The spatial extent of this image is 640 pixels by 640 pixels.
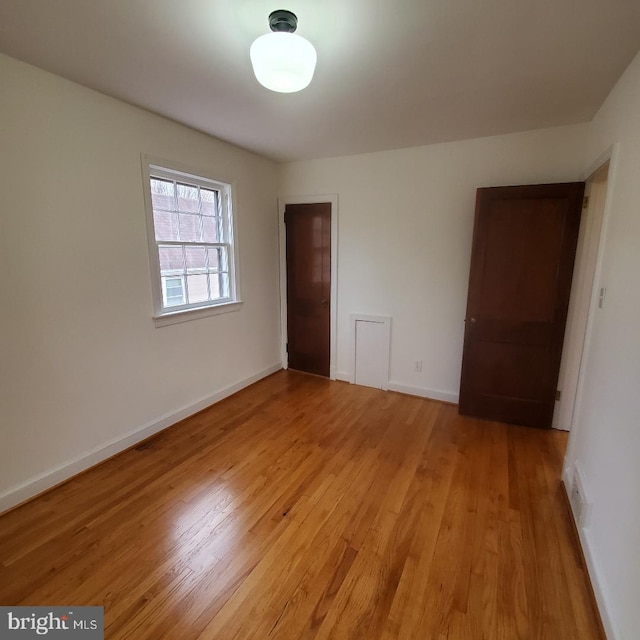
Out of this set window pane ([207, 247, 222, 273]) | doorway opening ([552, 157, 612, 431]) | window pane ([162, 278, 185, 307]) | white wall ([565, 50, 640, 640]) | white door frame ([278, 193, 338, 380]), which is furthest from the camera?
white door frame ([278, 193, 338, 380])

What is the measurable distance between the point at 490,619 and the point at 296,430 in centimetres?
174

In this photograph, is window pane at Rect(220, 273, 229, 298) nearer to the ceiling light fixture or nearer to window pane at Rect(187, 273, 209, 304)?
window pane at Rect(187, 273, 209, 304)

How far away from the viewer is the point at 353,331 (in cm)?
374

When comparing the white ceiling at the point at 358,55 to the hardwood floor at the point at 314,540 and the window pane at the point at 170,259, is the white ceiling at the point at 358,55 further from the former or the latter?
the hardwood floor at the point at 314,540

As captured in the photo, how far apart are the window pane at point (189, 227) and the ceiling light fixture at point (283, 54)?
168cm

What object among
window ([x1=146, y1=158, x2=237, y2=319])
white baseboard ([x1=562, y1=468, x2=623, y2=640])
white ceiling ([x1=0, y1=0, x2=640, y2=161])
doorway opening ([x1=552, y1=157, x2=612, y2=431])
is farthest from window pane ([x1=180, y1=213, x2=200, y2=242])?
white baseboard ([x1=562, y1=468, x2=623, y2=640])

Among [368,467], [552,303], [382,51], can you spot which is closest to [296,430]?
[368,467]

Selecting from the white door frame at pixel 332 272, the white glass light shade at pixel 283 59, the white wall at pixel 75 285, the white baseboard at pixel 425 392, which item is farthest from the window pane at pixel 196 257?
the white baseboard at pixel 425 392

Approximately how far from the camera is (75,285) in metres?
2.10

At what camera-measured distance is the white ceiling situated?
4.54 feet

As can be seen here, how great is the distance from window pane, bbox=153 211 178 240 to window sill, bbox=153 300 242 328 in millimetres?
634

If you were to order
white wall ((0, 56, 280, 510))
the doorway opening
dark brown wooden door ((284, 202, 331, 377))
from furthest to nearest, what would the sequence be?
dark brown wooden door ((284, 202, 331, 377)) → the doorway opening → white wall ((0, 56, 280, 510))

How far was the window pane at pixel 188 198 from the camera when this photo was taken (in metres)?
2.83

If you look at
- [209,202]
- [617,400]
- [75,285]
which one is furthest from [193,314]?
[617,400]
